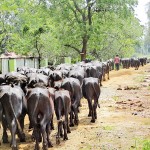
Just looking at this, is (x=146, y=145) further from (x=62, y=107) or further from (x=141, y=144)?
(x=62, y=107)

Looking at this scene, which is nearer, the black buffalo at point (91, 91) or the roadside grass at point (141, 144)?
the roadside grass at point (141, 144)

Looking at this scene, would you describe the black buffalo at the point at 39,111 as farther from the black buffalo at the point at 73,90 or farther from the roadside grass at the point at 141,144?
the black buffalo at the point at 73,90

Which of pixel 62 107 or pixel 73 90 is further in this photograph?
pixel 73 90

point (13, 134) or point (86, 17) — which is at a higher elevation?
point (86, 17)

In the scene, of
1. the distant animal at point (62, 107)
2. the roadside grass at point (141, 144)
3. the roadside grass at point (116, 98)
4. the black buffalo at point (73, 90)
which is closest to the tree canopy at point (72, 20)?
the roadside grass at point (116, 98)

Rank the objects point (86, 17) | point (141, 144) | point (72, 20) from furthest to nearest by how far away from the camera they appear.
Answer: point (86, 17), point (72, 20), point (141, 144)

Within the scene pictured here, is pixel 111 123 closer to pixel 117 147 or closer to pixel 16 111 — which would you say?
pixel 117 147

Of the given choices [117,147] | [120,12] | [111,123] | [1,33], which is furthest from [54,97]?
[120,12]

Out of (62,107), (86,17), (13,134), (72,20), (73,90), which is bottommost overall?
(13,134)

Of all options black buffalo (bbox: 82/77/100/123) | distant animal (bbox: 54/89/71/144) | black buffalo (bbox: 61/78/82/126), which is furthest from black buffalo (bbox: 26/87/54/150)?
black buffalo (bbox: 82/77/100/123)

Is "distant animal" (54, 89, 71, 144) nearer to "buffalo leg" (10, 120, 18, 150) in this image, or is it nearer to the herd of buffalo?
the herd of buffalo

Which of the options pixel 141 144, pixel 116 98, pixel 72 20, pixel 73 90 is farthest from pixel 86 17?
pixel 141 144

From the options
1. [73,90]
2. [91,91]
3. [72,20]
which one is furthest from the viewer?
[72,20]


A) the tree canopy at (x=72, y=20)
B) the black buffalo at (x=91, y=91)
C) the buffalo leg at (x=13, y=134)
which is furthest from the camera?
the tree canopy at (x=72, y=20)
